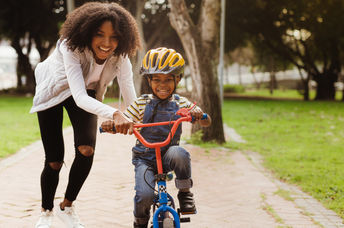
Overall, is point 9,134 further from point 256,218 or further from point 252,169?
point 256,218

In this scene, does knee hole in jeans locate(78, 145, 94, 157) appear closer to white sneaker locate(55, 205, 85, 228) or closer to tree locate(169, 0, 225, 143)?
white sneaker locate(55, 205, 85, 228)

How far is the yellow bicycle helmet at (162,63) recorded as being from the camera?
305 centimetres

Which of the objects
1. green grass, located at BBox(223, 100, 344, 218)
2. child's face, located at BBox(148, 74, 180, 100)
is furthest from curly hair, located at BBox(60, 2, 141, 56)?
green grass, located at BBox(223, 100, 344, 218)

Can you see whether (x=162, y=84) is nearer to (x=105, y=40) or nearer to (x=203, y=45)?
(x=105, y=40)

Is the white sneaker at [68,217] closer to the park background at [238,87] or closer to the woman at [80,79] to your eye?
the woman at [80,79]

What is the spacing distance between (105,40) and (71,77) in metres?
0.35

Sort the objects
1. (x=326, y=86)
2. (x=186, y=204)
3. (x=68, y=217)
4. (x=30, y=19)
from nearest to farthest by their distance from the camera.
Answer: (x=186, y=204), (x=68, y=217), (x=30, y=19), (x=326, y=86)

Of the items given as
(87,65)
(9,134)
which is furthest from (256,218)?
(9,134)

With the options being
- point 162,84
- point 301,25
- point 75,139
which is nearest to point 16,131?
point 75,139

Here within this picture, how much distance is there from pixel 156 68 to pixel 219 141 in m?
6.00

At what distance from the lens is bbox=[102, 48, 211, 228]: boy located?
294cm

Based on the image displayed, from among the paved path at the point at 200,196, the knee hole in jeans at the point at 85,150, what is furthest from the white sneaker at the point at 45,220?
the knee hole in jeans at the point at 85,150

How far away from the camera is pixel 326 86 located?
26.9 meters

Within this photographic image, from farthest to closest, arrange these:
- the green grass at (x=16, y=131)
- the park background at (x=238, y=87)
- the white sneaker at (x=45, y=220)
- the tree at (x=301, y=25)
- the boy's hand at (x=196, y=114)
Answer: the tree at (x=301, y=25) < the green grass at (x=16, y=131) < the park background at (x=238, y=87) < the white sneaker at (x=45, y=220) < the boy's hand at (x=196, y=114)
